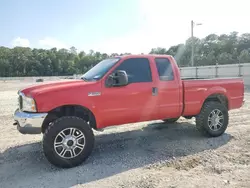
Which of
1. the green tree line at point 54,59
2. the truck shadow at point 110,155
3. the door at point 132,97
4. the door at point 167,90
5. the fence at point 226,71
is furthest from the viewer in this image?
the green tree line at point 54,59

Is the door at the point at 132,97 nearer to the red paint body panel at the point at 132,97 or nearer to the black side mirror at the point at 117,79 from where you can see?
the red paint body panel at the point at 132,97

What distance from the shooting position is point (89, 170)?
458cm

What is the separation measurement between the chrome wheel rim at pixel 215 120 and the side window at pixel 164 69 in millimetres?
1509

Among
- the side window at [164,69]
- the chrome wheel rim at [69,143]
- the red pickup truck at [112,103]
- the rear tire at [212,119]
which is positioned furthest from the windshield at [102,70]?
the rear tire at [212,119]

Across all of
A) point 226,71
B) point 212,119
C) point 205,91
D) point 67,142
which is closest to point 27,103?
point 67,142

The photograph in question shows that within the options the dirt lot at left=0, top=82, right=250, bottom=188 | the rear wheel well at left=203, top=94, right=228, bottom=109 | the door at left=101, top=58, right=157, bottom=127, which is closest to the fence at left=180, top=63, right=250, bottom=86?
the rear wheel well at left=203, top=94, right=228, bottom=109

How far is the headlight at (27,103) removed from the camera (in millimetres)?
4652

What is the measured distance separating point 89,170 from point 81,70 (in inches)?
4426

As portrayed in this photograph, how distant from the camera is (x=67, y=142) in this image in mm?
4754

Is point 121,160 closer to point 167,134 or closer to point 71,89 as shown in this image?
point 71,89

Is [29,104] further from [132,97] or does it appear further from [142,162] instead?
[142,162]

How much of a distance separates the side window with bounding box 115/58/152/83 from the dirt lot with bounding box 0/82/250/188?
152 cm

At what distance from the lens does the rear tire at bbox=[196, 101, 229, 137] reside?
639 centimetres

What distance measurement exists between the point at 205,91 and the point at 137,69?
1937mm
